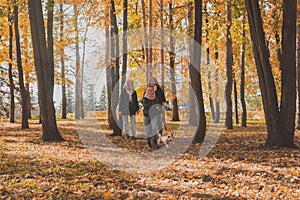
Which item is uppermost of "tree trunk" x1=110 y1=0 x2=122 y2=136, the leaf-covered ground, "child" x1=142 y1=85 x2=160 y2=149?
"tree trunk" x1=110 y1=0 x2=122 y2=136

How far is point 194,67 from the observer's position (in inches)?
506

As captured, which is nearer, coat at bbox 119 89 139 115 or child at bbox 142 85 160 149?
child at bbox 142 85 160 149

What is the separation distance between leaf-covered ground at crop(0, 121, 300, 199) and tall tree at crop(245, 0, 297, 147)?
61 centimetres

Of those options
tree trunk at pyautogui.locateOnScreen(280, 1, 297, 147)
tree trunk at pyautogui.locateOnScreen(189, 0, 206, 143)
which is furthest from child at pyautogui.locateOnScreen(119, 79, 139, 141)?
tree trunk at pyautogui.locateOnScreen(280, 1, 297, 147)

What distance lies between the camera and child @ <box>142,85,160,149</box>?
39.1 feet

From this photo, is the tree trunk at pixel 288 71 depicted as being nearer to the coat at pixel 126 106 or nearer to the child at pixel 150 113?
the child at pixel 150 113

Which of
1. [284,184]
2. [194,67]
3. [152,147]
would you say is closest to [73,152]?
[152,147]

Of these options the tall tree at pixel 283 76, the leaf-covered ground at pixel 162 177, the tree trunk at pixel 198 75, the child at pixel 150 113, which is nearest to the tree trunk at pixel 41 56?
the leaf-covered ground at pixel 162 177

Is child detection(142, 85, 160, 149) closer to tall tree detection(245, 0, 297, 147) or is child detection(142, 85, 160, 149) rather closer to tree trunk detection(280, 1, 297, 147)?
tall tree detection(245, 0, 297, 147)

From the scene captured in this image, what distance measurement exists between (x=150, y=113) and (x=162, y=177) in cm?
434

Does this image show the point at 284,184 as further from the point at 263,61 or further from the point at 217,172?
the point at 263,61

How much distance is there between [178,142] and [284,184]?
22.9 ft

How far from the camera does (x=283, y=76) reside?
1115cm

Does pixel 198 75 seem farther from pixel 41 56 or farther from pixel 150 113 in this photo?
pixel 41 56
